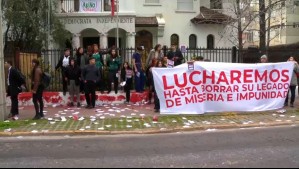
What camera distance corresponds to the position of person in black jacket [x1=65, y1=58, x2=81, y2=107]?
49.2ft

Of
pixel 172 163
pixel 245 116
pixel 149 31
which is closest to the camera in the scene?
pixel 172 163

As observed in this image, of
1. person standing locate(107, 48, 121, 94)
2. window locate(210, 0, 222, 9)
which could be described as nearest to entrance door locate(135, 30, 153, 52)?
window locate(210, 0, 222, 9)

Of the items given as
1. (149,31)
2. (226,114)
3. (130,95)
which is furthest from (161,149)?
(149,31)

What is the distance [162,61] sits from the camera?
1528 cm

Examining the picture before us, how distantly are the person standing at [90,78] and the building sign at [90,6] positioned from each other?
546 inches

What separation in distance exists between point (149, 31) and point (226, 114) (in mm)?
18037

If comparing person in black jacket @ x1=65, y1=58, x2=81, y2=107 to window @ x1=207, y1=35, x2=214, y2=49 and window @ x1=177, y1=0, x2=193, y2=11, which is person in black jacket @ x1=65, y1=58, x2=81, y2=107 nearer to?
window @ x1=177, y1=0, x2=193, y2=11

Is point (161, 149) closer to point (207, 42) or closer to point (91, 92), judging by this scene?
point (91, 92)

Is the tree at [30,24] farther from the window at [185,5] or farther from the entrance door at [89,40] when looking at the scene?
the window at [185,5]

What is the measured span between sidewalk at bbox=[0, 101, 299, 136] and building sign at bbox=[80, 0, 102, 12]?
1426 cm

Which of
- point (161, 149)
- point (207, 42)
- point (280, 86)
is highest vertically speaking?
point (207, 42)

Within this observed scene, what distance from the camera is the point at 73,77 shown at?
14977 mm

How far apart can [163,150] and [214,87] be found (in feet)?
17.2

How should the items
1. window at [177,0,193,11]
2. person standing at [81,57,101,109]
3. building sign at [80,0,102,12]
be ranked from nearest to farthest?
1. person standing at [81,57,101,109]
2. building sign at [80,0,102,12]
3. window at [177,0,193,11]
